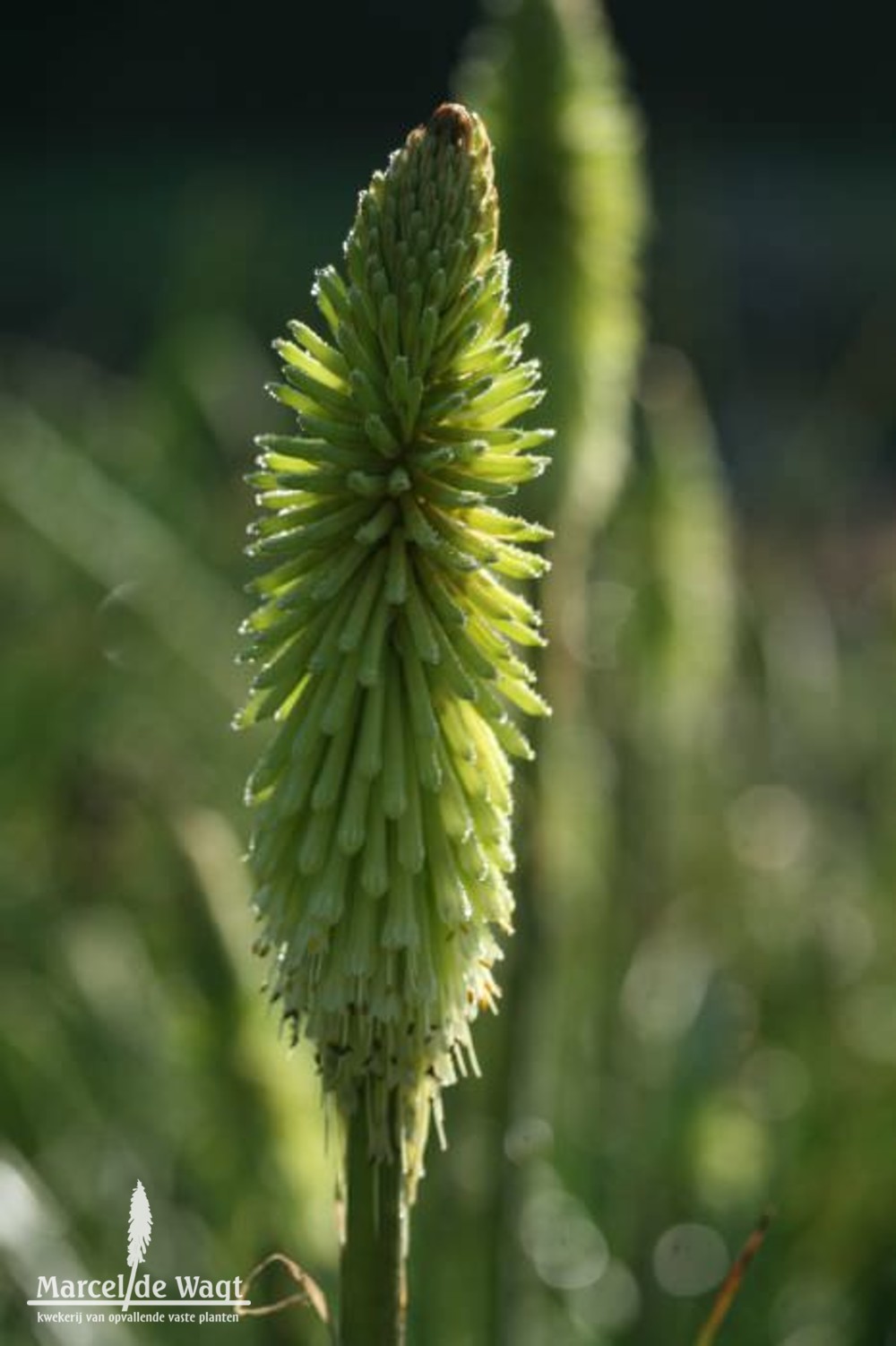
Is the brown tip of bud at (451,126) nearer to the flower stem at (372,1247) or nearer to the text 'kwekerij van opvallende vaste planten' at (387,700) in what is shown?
the text 'kwekerij van opvallende vaste planten' at (387,700)

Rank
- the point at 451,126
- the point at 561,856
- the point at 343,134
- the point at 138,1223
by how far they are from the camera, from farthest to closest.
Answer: the point at 343,134 → the point at 561,856 → the point at 138,1223 → the point at 451,126

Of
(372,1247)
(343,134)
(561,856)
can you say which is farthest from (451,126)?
(343,134)

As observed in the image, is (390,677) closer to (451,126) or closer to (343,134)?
(451,126)

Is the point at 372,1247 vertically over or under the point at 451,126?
under

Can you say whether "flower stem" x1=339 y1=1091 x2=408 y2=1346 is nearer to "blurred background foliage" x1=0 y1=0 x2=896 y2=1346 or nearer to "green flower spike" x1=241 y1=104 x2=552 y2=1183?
"green flower spike" x1=241 y1=104 x2=552 y2=1183

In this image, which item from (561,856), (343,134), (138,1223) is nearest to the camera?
(138,1223)

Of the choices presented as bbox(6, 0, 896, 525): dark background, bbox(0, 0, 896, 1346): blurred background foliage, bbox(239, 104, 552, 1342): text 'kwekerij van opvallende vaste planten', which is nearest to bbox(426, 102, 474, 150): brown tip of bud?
bbox(239, 104, 552, 1342): text 'kwekerij van opvallende vaste planten'
